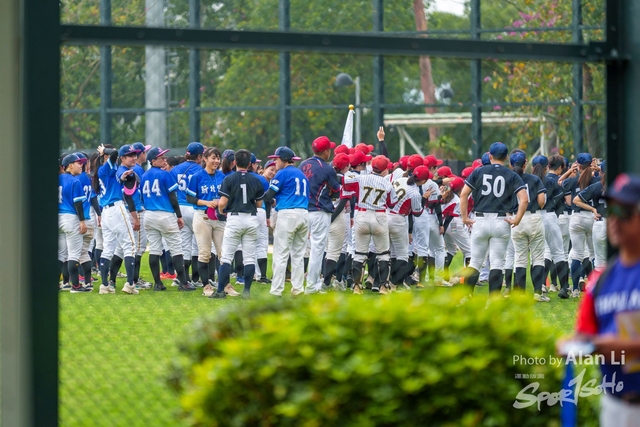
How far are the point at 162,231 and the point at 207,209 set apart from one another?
787mm

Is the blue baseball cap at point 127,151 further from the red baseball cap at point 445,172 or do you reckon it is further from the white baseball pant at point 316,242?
the red baseball cap at point 445,172

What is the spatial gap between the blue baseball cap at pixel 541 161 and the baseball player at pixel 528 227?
51cm

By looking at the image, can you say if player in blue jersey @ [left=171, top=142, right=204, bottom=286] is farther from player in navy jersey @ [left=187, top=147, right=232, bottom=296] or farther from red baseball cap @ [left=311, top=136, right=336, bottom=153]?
red baseball cap @ [left=311, top=136, right=336, bottom=153]

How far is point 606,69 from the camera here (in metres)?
4.99

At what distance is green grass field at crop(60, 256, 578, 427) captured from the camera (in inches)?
241

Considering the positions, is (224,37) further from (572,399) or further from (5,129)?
(572,399)

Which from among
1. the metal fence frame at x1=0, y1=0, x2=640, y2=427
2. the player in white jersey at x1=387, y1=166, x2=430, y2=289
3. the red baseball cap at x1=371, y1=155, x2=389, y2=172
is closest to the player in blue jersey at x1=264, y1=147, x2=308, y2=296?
the red baseball cap at x1=371, y1=155, x2=389, y2=172

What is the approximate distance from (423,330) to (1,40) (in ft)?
7.76

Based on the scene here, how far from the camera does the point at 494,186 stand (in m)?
11.8

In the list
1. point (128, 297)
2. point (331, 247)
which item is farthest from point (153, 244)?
point (331, 247)

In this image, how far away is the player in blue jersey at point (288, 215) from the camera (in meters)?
12.7

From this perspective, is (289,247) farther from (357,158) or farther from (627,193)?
(627,193)

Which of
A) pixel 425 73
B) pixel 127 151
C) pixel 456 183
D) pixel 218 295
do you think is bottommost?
pixel 218 295

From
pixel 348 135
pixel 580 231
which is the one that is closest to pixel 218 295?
pixel 348 135
